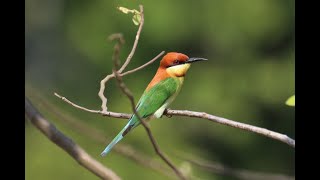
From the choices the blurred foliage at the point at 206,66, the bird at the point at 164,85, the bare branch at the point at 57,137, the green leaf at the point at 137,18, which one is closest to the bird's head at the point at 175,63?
the bird at the point at 164,85

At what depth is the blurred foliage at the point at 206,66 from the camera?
13.6ft

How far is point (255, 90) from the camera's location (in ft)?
19.6

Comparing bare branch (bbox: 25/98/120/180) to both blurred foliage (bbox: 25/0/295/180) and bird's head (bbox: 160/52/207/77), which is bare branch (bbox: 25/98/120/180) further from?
blurred foliage (bbox: 25/0/295/180)

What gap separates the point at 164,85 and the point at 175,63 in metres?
0.08

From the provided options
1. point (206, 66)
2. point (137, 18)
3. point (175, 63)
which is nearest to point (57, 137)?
point (137, 18)

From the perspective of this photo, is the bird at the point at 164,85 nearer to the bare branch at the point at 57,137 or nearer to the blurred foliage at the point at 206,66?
the bare branch at the point at 57,137

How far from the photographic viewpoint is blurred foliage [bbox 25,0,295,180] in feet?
13.6

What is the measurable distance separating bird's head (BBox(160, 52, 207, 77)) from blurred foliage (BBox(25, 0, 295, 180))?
2.34 m

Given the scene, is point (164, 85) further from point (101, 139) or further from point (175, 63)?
point (101, 139)

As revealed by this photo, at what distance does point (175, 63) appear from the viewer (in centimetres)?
111

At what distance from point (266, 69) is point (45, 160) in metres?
3.00

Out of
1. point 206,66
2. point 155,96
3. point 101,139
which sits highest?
point 101,139
